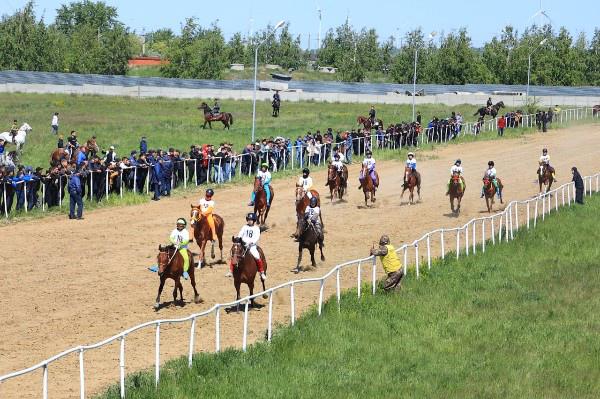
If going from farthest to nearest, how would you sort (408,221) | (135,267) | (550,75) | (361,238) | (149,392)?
(550,75)
(408,221)
(361,238)
(135,267)
(149,392)

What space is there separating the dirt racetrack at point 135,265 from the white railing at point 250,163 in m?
0.90

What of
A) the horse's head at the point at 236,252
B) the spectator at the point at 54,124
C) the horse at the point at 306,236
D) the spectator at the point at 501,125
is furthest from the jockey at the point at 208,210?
the spectator at the point at 501,125

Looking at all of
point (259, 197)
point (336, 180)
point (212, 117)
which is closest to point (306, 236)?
point (259, 197)

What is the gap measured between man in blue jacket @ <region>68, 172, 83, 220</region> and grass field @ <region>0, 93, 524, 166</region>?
10746mm

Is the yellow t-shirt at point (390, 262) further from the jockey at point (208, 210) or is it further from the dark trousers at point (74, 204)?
the dark trousers at point (74, 204)

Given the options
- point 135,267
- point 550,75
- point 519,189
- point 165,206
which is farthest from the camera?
point 550,75

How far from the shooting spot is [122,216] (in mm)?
30812

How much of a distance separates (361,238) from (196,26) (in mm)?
87345

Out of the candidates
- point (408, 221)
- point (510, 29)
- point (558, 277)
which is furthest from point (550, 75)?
point (558, 277)

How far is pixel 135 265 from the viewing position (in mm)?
24312

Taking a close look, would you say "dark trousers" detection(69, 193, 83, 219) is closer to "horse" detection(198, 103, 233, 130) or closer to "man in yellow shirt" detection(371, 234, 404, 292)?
"man in yellow shirt" detection(371, 234, 404, 292)

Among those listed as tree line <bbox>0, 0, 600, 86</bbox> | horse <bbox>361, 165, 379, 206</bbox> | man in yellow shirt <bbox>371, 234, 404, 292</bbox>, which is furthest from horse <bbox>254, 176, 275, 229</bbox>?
tree line <bbox>0, 0, 600, 86</bbox>

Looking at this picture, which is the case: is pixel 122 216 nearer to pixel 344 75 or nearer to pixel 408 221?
pixel 408 221

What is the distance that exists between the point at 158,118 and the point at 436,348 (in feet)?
148
